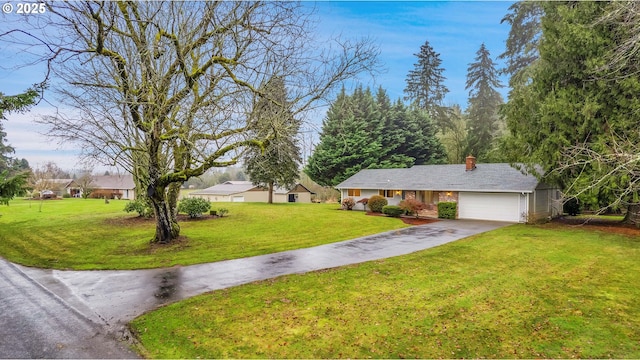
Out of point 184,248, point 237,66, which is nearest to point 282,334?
point 184,248

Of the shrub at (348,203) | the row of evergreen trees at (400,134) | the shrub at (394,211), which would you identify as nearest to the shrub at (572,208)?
the row of evergreen trees at (400,134)

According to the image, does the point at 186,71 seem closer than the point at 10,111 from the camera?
No

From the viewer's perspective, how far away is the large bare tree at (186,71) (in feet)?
35.6

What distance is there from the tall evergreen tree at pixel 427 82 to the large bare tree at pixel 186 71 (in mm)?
37768

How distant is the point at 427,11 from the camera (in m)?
14.5

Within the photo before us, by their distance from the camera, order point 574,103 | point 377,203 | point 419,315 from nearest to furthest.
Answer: point 419,315, point 574,103, point 377,203

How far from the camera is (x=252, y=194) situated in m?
47.8

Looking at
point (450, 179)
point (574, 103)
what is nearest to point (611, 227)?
point (574, 103)

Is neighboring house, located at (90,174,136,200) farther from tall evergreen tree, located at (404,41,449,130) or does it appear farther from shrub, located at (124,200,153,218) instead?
tall evergreen tree, located at (404,41,449,130)

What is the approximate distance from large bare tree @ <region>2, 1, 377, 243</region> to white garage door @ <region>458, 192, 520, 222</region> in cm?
1594

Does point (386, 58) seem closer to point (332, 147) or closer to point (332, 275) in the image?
point (332, 275)

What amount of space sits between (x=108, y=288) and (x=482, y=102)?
46.2m

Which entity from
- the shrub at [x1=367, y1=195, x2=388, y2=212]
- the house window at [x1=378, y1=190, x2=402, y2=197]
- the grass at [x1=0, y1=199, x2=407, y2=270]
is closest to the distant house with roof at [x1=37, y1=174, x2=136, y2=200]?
the grass at [x1=0, y1=199, x2=407, y2=270]

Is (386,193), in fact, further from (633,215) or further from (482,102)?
(482,102)
